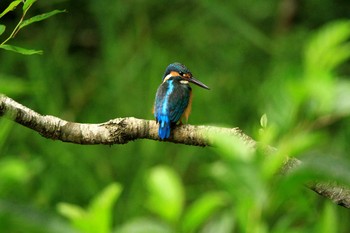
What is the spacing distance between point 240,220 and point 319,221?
0.10 m

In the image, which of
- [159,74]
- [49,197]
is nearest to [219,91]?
[159,74]

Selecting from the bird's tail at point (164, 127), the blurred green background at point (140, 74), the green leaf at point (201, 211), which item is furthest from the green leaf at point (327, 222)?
the blurred green background at point (140, 74)

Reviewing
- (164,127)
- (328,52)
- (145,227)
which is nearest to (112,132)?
(164,127)

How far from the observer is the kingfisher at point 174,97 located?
245 centimetres

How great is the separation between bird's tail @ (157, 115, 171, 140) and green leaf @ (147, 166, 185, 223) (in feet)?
3.58

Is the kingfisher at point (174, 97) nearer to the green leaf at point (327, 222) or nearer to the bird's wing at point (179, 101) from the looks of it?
the bird's wing at point (179, 101)

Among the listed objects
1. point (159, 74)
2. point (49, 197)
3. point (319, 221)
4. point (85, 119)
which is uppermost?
point (159, 74)

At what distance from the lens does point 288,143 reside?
0.92 meters

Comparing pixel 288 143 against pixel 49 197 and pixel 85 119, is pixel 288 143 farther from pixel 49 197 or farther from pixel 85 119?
pixel 85 119

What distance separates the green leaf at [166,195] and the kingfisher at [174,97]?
1.33 m

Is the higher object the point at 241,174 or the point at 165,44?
the point at 165,44

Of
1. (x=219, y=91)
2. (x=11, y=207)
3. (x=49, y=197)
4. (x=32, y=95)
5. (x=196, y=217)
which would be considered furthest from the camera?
(x=219, y=91)

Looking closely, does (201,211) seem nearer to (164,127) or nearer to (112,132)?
(112,132)

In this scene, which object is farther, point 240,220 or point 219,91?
point 219,91
